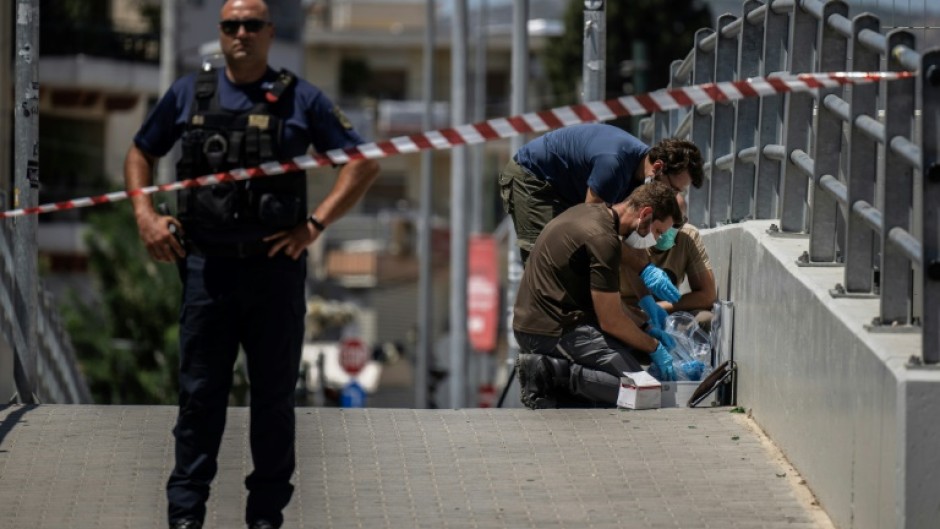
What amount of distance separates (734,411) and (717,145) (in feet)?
8.32

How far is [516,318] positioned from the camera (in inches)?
384

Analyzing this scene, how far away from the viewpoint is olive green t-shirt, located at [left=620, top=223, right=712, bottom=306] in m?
10.5

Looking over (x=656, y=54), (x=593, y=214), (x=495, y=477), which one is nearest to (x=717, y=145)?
(x=593, y=214)

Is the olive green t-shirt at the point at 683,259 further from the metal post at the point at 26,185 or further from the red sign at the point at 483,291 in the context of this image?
the red sign at the point at 483,291

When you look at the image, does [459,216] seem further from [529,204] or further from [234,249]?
[234,249]

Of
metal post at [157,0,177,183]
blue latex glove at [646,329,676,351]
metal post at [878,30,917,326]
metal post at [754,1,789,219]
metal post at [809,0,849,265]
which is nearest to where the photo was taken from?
metal post at [878,30,917,326]

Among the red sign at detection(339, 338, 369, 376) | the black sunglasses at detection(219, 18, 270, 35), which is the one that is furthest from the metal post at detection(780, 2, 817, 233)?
the red sign at detection(339, 338, 369, 376)

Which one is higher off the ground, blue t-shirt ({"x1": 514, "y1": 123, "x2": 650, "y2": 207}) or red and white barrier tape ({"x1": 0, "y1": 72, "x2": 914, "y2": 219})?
red and white barrier tape ({"x1": 0, "y1": 72, "x2": 914, "y2": 219})

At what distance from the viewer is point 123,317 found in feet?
87.8

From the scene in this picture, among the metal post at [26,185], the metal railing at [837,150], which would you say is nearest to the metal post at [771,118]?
the metal railing at [837,150]

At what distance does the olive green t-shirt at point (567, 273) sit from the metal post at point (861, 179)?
85.7 inches

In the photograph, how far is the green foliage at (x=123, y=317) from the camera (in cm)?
2592

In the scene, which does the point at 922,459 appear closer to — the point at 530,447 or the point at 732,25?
the point at 530,447

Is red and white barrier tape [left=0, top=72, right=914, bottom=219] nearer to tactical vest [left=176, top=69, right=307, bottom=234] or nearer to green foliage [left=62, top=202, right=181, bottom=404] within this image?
tactical vest [left=176, top=69, right=307, bottom=234]
